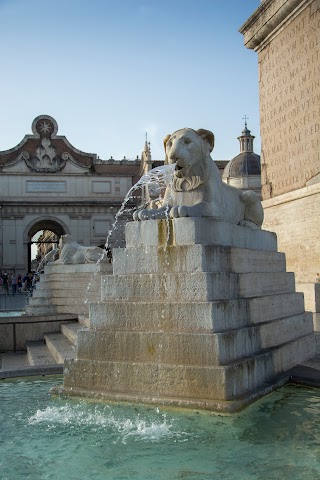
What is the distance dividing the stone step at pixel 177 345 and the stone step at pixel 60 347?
171 cm

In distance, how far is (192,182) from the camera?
6.46 meters

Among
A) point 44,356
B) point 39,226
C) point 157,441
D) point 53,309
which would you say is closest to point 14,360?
point 44,356

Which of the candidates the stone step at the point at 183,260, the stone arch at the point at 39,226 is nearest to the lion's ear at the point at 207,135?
the stone step at the point at 183,260

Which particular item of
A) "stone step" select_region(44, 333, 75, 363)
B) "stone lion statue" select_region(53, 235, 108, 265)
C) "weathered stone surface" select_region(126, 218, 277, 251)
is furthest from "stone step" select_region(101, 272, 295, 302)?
"stone lion statue" select_region(53, 235, 108, 265)

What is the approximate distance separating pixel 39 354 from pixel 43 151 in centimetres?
4148

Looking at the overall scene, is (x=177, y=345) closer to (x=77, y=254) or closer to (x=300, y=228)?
(x=300, y=228)

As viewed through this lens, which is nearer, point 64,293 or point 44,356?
point 44,356

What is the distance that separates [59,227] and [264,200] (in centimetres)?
4034

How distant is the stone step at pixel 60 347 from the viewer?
27.9 feet

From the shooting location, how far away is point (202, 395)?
5.34 meters

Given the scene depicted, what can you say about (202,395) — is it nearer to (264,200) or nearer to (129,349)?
(129,349)

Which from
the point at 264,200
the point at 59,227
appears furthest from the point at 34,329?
the point at 59,227

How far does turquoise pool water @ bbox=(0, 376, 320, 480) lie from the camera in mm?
3895

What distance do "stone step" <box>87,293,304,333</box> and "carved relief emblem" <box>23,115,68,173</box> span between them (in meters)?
44.7
